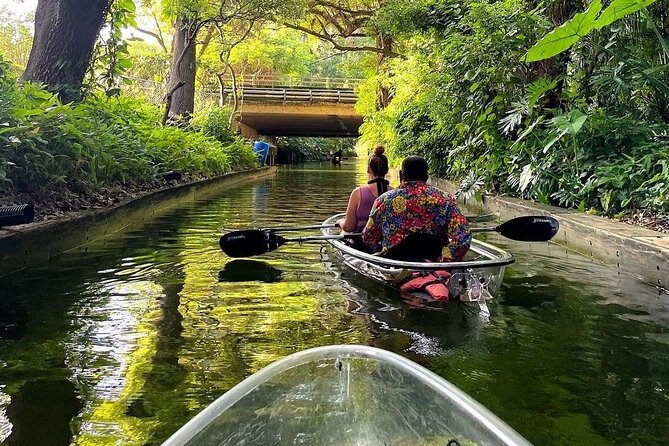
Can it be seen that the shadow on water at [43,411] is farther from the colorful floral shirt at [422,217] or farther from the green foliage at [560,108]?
the green foliage at [560,108]

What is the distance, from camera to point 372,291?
16.8 feet

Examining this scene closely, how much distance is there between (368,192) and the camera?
19.0 feet

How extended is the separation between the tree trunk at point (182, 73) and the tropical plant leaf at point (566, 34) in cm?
1207

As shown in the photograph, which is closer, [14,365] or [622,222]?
[14,365]

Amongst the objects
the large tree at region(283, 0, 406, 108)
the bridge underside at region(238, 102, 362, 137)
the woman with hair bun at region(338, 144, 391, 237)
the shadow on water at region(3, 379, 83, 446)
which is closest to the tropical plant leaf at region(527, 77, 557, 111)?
the woman with hair bun at region(338, 144, 391, 237)

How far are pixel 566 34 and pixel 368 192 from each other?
2386 mm

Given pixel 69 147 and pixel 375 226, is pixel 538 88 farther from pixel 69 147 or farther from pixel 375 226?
pixel 69 147

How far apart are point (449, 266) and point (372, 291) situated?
0.92 meters

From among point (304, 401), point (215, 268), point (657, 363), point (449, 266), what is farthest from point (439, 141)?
point (304, 401)

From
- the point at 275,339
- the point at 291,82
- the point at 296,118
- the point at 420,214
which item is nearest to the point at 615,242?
the point at 420,214

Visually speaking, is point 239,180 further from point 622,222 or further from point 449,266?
point 449,266

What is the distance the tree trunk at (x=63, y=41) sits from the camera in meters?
8.10

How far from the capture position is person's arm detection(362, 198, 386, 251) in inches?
199

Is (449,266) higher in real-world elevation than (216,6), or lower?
lower
